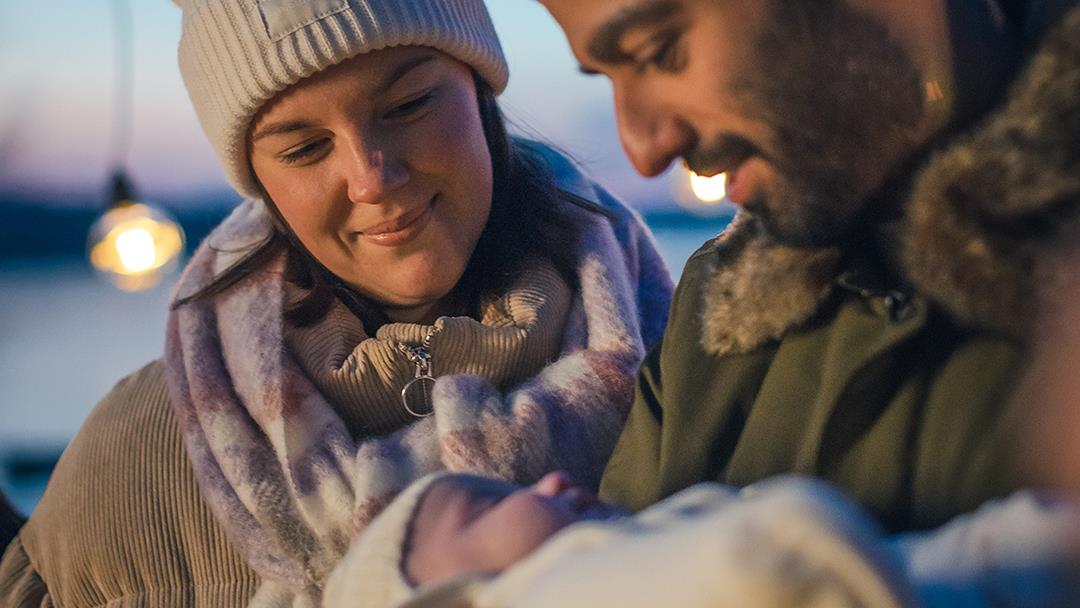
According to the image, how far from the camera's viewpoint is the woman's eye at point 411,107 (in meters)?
1.71

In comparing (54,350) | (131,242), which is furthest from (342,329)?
(54,350)

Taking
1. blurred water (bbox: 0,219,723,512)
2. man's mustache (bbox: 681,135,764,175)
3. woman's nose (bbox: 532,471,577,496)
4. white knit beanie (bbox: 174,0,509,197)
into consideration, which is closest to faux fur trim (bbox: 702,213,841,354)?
man's mustache (bbox: 681,135,764,175)

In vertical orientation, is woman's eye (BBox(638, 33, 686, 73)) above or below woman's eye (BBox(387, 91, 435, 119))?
below

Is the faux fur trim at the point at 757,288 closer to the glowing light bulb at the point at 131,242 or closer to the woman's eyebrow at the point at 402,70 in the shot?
the woman's eyebrow at the point at 402,70

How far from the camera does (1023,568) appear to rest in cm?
80

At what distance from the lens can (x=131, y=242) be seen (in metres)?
3.82

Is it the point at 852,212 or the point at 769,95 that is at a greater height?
the point at 769,95

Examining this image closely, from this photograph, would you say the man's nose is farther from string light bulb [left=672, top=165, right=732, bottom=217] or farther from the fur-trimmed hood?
string light bulb [left=672, top=165, right=732, bottom=217]

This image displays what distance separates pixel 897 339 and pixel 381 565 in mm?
483

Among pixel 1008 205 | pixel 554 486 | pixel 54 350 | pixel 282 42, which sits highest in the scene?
pixel 282 42

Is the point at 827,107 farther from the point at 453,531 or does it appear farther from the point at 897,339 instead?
the point at 453,531

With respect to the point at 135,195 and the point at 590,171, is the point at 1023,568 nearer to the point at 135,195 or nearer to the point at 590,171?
the point at 590,171

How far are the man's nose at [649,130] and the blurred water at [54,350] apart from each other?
275cm

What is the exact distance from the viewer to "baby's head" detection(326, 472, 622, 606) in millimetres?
988
